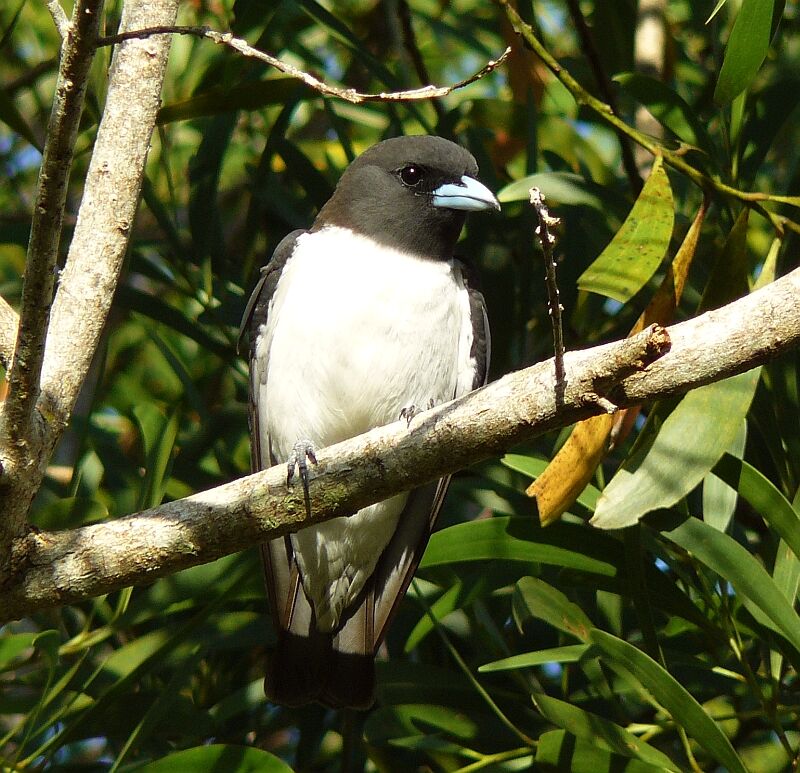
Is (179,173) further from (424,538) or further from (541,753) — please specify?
(541,753)

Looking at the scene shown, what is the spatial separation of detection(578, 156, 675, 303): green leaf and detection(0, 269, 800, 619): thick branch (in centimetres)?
61

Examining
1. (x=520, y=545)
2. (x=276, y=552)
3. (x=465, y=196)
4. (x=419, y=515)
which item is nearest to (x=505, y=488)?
(x=419, y=515)

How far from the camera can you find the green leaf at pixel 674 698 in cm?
271

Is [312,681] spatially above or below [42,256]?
below

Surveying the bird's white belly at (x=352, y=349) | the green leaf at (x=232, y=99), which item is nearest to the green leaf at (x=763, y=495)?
the bird's white belly at (x=352, y=349)

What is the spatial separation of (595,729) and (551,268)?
1.41m

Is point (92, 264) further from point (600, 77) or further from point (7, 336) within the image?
point (600, 77)

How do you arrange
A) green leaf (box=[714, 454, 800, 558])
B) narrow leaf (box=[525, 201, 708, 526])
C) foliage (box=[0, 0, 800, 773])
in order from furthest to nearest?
foliage (box=[0, 0, 800, 773]) → green leaf (box=[714, 454, 800, 558]) → narrow leaf (box=[525, 201, 708, 526])

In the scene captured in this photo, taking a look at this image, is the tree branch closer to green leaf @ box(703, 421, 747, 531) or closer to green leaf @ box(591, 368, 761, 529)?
green leaf @ box(591, 368, 761, 529)

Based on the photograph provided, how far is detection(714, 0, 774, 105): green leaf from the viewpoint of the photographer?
2896mm

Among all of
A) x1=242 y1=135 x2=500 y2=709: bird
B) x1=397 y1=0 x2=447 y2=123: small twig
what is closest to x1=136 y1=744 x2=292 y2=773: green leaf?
x1=242 y1=135 x2=500 y2=709: bird

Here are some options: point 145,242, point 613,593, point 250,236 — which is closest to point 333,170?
point 250,236

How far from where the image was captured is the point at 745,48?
297 cm

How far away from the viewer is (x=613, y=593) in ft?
11.0
